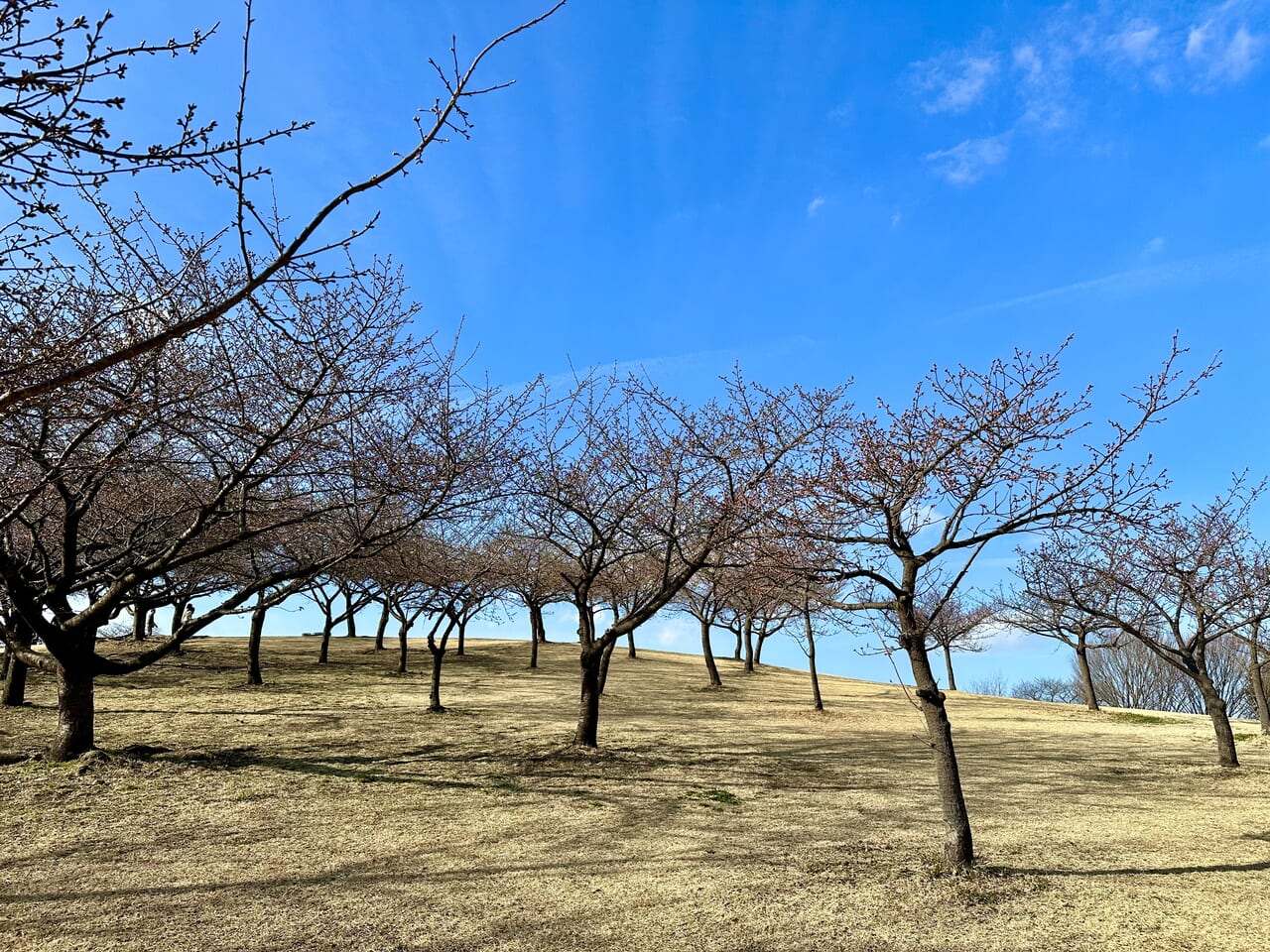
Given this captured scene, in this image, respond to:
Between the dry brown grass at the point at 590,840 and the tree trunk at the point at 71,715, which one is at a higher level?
the tree trunk at the point at 71,715

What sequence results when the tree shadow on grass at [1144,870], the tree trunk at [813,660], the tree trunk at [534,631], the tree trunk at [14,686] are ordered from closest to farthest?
the tree shadow on grass at [1144,870] < the tree trunk at [14,686] < the tree trunk at [813,660] < the tree trunk at [534,631]

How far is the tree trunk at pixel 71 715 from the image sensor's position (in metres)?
10.7

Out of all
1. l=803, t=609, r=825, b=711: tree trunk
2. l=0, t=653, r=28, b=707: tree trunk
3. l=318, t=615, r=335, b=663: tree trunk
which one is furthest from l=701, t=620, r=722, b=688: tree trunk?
l=0, t=653, r=28, b=707: tree trunk

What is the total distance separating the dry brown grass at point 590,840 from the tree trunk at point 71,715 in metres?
0.36

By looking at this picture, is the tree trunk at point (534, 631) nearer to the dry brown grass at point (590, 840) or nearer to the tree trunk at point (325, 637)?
the tree trunk at point (325, 637)

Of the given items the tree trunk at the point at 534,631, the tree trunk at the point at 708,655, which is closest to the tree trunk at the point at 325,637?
the tree trunk at the point at 534,631

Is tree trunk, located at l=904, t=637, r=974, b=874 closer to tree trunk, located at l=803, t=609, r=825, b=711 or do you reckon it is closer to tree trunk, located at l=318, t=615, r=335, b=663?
tree trunk, located at l=803, t=609, r=825, b=711

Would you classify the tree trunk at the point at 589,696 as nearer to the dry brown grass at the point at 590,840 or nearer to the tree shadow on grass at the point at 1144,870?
the dry brown grass at the point at 590,840

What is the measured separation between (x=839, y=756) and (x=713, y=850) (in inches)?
294

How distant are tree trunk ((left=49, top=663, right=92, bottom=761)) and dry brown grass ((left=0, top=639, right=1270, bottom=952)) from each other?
→ 1.17 ft

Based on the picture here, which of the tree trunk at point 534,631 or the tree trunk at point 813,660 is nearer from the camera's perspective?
the tree trunk at point 813,660

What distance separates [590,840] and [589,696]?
5.55 metres

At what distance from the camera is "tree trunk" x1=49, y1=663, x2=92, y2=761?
35.2 feet

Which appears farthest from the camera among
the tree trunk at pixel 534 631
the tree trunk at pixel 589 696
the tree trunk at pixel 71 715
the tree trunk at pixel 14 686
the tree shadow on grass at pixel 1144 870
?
the tree trunk at pixel 534 631
